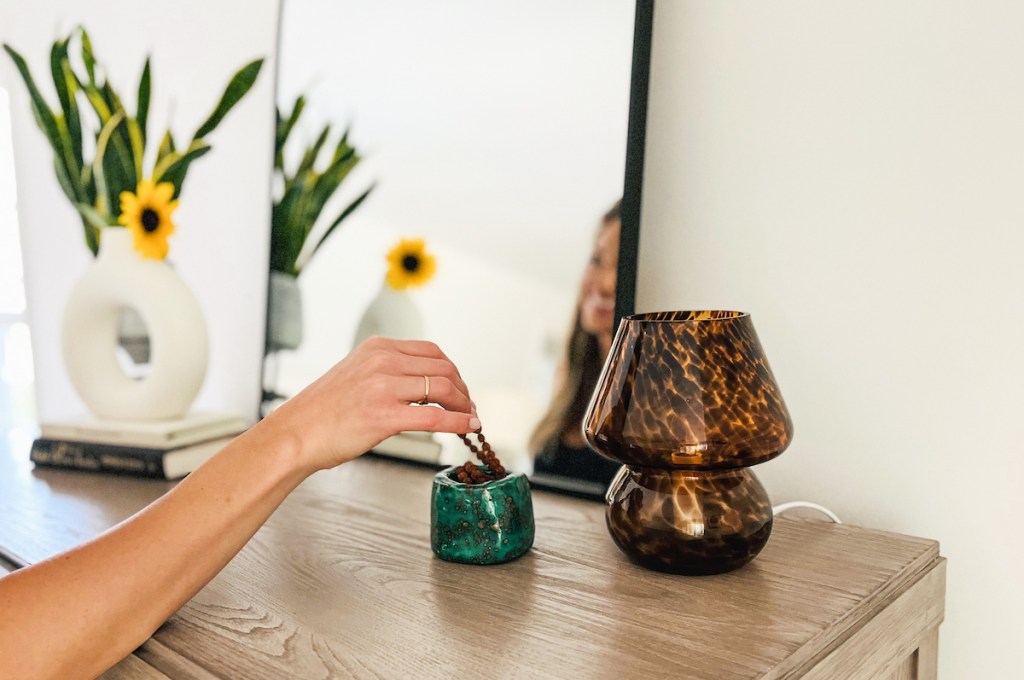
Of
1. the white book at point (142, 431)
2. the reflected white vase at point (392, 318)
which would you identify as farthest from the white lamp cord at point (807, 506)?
the white book at point (142, 431)

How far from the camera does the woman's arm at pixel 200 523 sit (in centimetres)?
60

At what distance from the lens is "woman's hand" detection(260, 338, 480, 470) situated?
28.1 inches

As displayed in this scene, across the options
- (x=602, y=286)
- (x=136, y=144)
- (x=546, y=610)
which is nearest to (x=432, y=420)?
(x=546, y=610)

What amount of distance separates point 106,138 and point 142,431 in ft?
1.43

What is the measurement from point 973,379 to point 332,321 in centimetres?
84

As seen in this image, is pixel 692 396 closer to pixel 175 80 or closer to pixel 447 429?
pixel 447 429

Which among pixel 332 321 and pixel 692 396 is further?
pixel 332 321

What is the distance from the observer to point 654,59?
970mm

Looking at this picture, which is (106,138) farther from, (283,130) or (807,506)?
(807,506)

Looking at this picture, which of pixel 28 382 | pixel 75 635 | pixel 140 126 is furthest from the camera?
pixel 28 382

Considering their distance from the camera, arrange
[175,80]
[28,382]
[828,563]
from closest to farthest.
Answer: [828,563] → [175,80] → [28,382]

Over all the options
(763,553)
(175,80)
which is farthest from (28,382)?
(763,553)

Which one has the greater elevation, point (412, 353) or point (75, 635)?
point (412, 353)

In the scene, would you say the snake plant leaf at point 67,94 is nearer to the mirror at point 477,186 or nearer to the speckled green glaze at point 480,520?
the mirror at point 477,186
